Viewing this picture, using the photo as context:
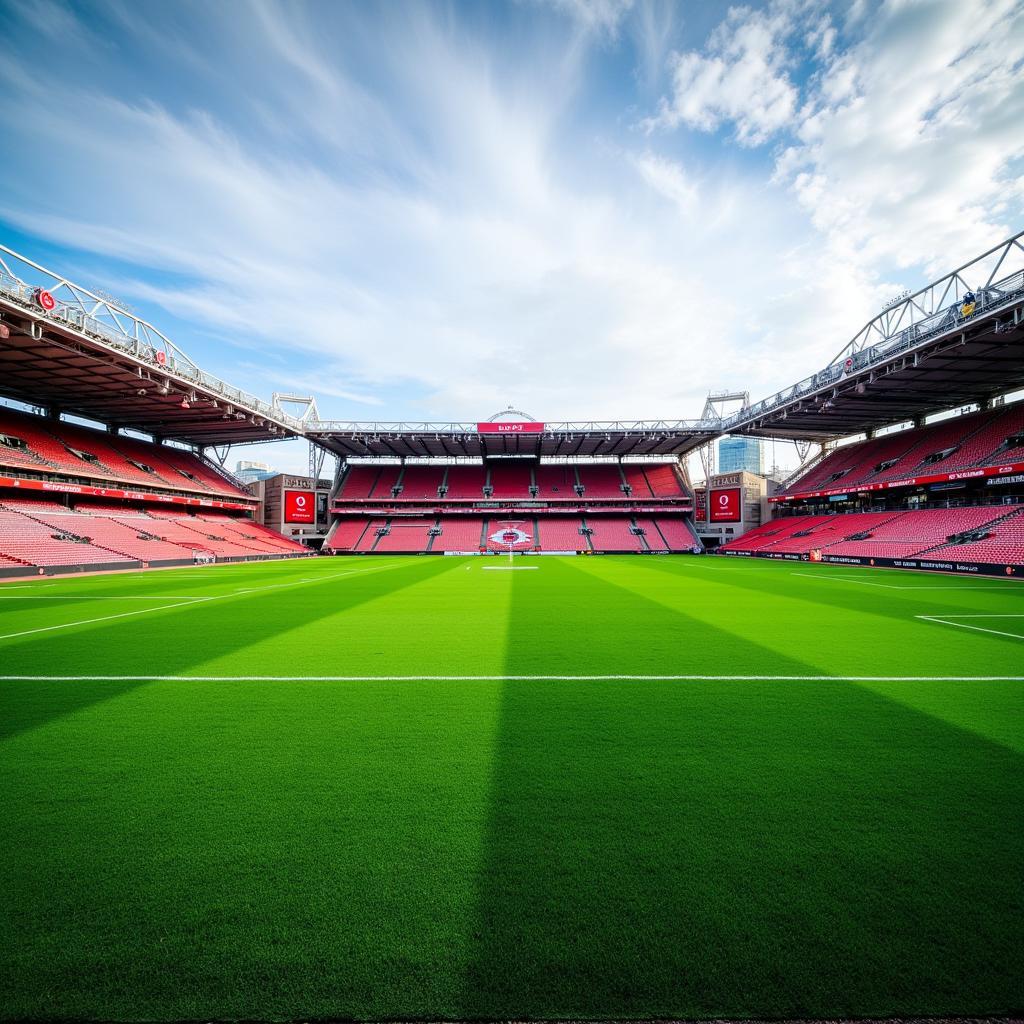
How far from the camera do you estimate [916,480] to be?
1203 inches

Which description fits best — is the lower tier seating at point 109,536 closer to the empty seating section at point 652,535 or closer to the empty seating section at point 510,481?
the empty seating section at point 510,481

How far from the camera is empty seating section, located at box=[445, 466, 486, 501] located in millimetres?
51938

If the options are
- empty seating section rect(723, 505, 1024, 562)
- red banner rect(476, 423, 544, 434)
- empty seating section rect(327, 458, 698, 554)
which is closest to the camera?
empty seating section rect(723, 505, 1024, 562)

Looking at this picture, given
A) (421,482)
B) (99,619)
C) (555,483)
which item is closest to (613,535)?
(555,483)

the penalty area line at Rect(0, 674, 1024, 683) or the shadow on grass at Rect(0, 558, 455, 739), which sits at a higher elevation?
the penalty area line at Rect(0, 674, 1024, 683)

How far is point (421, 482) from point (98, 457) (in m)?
27.5

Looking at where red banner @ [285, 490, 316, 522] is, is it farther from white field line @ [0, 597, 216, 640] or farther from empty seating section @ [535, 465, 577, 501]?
white field line @ [0, 597, 216, 640]

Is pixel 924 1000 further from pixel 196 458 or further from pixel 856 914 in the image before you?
pixel 196 458

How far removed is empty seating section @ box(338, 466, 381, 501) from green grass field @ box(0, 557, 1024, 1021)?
46.5 metres

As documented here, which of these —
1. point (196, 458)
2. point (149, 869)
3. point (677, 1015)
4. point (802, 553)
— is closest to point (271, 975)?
point (149, 869)

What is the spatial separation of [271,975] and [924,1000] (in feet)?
8.14

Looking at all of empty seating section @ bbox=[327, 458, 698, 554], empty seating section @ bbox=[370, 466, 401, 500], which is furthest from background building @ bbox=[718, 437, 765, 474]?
empty seating section @ bbox=[370, 466, 401, 500]

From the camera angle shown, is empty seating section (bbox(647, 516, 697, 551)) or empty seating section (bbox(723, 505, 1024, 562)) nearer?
empty seating section (bbox(723, 505, 1024, 562))

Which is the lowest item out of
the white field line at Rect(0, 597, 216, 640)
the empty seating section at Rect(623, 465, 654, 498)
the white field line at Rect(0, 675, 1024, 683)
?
the white field line at Rect(0, 597, 216, 640)
